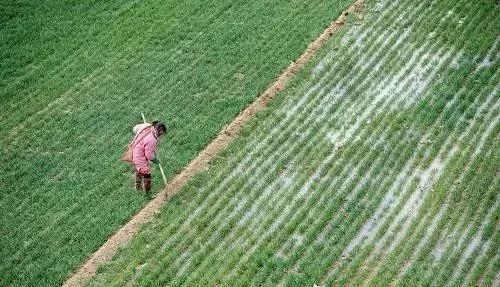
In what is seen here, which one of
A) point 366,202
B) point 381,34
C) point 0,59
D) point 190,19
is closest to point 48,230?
point 366,202

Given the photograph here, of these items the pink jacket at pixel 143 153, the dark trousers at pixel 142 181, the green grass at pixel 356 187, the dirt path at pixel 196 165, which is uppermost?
the pink jacket at pixel 143 153

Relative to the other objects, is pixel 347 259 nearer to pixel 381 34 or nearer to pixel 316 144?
pixel 316 144

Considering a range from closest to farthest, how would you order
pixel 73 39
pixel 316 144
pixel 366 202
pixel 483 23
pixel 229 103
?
1. pixel 366 202
2. pixel 316 144
3. pixel 229 103
4. pixel 483 23
5. pixel 73 39

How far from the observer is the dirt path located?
11.8 m

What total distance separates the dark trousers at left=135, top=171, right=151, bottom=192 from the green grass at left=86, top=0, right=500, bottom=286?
596 mm

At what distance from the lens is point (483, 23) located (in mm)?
17328

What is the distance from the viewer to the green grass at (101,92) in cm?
1273

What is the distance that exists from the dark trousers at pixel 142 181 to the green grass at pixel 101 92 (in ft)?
0.91

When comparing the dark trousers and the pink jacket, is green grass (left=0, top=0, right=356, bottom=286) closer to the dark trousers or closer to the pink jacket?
the dark trousers

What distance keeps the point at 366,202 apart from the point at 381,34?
23.6 ft

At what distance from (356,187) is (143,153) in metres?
4.35

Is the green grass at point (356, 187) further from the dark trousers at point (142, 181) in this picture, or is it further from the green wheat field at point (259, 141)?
the dark trousers at point (142, 181)

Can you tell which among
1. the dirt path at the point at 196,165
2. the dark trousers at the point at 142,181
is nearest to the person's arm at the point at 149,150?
the dark trousers at the point at 142,181

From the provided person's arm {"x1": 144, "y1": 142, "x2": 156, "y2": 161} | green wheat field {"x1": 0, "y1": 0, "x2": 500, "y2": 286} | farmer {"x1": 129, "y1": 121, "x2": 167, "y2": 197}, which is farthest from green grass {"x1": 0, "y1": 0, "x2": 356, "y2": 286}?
person's arm {"x1": 144, "y1": 142, "x2": 156, "y2": 161}
